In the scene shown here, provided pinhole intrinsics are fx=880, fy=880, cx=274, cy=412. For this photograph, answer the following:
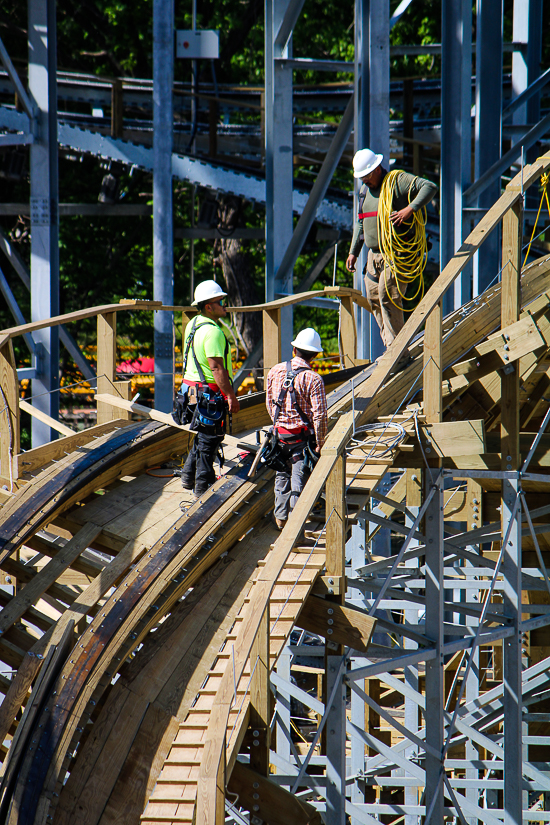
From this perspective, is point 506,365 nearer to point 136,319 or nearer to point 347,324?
point 347,324

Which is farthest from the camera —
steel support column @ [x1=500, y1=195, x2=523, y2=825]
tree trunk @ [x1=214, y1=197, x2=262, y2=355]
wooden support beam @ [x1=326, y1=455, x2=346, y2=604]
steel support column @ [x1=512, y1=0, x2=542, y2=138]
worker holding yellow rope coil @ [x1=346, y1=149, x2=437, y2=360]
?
tree trunk @ [x1=214, y1=197, x2=262, y2=355]

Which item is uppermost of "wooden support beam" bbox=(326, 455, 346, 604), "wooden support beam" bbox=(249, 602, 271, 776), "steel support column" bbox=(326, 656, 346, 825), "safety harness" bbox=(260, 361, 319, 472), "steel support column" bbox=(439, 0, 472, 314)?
"steel support column" bbox=(439, 0, 472, 314)

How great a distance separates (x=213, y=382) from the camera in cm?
809

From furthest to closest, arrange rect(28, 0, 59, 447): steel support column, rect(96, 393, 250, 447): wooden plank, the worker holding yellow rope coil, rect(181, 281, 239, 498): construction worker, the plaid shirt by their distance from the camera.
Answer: rect(28, 0, 59, 447): steel support column, the worker holding yellow rope coil, rect(96, 393, 250, 447): wooden plank, rect(181, 281, 239, 498): construction worker, the plaid shirt

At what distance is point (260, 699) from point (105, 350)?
551 centimetres

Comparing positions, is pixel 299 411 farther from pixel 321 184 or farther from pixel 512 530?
pixel 321 184

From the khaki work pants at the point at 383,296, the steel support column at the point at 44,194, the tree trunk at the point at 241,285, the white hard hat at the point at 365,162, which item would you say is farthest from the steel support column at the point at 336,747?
the tree trunk at the point at 241,285

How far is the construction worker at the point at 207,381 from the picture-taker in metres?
7.90

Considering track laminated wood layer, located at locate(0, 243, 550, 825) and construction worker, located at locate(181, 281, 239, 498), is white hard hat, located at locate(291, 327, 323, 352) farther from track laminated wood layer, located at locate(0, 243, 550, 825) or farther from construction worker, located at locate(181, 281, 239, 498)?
construction worker, located at locate(181, 281, 239, 498)

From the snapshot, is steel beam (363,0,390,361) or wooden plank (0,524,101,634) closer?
wooden plank (0,524,101,634)

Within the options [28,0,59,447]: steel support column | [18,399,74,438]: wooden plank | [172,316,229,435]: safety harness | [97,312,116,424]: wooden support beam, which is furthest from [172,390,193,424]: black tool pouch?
[28,0,59,447]: steel support column

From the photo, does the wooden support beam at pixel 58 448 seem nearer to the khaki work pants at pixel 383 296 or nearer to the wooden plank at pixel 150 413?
the wooden plank at pixel 150 413

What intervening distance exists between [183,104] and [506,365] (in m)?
18.7

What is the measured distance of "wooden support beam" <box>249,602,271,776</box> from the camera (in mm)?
4859
